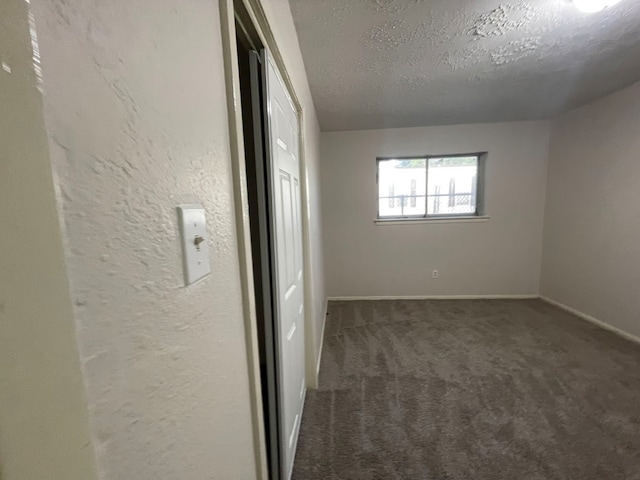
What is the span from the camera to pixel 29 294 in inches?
8.6

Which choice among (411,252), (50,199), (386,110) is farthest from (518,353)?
(50,199)

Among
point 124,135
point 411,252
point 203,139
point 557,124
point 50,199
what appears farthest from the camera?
point 411,252

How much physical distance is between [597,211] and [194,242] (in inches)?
151

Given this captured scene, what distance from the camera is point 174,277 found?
44cm

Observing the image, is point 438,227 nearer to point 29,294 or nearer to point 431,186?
point 431,186

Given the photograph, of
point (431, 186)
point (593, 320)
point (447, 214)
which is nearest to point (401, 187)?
point (431, 186)

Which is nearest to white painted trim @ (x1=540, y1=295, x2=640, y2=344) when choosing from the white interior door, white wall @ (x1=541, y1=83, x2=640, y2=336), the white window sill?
white wall @ (x1=541, y1=83, x2=640, y2=336)

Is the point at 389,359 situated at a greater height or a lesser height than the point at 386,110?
lesser

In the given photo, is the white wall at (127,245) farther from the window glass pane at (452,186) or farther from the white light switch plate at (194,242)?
the window glass pane at (452,186)

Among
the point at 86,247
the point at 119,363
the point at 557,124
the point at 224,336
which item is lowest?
the point at 224,336

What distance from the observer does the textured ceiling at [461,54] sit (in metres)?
1.45

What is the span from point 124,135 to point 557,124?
14.5 feet

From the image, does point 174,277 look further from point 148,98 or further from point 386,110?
point 386,110

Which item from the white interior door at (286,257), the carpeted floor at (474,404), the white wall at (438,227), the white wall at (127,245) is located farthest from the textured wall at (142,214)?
the white wall at (438,227)
